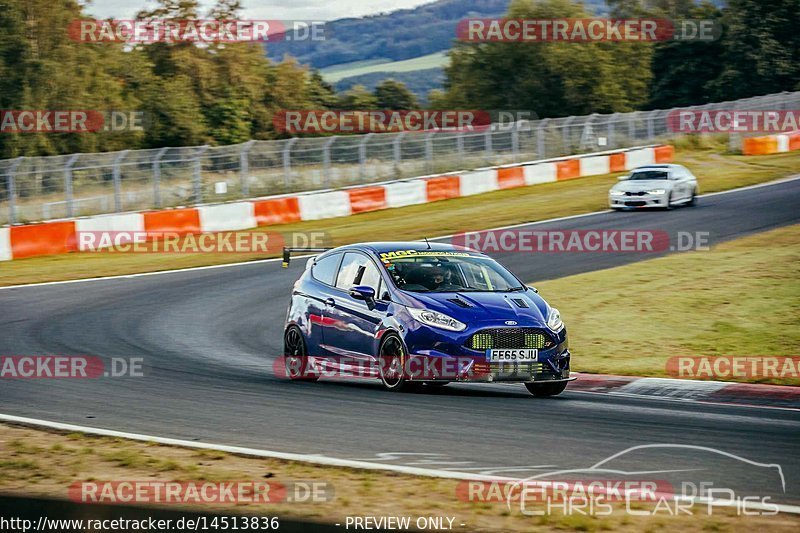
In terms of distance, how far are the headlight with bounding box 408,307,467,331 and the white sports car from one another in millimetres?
19365

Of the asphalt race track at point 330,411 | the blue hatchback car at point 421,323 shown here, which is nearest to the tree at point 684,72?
the asphalt race track at point 330,411

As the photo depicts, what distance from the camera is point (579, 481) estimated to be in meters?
6.97

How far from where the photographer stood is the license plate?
35.7 feet

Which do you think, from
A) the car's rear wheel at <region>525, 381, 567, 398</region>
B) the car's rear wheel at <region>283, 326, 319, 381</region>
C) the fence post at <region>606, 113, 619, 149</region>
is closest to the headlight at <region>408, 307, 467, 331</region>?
the car's rear wheel at <region>525, 381, 567, 398</region>

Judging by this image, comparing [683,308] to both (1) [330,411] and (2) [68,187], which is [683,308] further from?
(2) [68,187]

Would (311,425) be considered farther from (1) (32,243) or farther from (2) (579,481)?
(1) (32,243)

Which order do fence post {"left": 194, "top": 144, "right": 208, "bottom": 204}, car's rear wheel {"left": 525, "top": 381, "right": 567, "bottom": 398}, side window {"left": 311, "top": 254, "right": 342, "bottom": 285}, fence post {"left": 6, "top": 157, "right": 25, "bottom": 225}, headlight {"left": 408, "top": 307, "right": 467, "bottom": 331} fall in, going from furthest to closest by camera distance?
fence post {"left": 194, "top": 144, "right": 208, "bottom": 204} → fence post {"left": 6, "top": 157, "right": 25, "bottom": 225} → side window {"left": 311, "top": 254, "right": 342, "bottom": 285} → car's rear wheel {"left": 525, "top": 381, "right": 567, "bottom": 398} → headlight {"left": 408, "top": 307, "right": 467, "bottom": 331}

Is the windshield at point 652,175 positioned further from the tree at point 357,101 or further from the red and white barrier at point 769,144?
the tree at point 357,101

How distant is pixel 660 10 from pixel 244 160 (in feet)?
260

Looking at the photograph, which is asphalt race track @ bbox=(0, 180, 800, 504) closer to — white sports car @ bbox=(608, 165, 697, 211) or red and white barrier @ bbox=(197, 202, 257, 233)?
red and white barrier @ bbox=(197, 202, 257, 233)

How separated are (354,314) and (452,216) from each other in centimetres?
1891

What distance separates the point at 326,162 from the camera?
109 ft

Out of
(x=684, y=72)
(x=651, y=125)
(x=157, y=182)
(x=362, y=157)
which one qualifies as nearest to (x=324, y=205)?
(x=362, y=157)

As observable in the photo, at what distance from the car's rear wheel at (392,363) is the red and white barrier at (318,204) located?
1654cm
